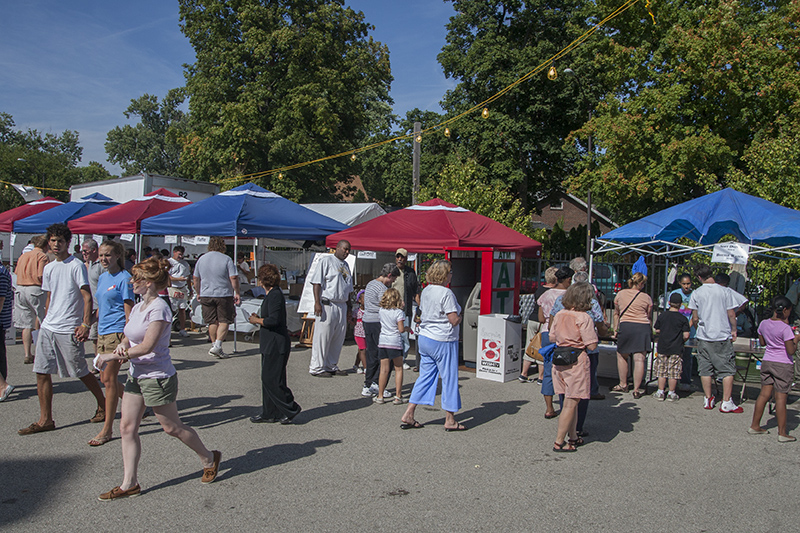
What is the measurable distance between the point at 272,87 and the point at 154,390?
2605 centimetres

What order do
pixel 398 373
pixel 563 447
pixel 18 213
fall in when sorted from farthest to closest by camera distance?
1. pixel 18 213
2. pixel 398 373
3. pixel 563 447

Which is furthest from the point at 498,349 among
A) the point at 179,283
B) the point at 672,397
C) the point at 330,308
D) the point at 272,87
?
the point at 272,87

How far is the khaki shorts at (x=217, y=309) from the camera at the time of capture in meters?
9.94

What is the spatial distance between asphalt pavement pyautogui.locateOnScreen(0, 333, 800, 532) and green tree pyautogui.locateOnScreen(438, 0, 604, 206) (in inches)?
773

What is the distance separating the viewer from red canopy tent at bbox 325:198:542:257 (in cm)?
1000

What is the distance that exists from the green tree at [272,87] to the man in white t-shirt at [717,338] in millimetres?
22288

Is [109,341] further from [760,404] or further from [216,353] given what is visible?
[760,404]

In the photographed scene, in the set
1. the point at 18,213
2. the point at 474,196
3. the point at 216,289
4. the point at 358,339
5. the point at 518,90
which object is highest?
the point at 518,90

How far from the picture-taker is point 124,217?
1280 cm

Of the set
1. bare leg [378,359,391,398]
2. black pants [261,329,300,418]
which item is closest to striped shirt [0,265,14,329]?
black pants [261,329,300,418]

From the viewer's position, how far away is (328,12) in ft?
92.5

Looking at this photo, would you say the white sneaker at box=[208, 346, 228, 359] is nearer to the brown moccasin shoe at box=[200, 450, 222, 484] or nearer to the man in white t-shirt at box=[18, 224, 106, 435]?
the man in white t-shirt at box=[18, 224, 106, 435]

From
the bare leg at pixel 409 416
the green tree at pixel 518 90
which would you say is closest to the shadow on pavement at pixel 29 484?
the bare leg at pixel 409 416

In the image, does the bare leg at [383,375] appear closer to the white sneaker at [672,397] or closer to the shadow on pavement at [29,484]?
the shadow on pavement at [29,484]
